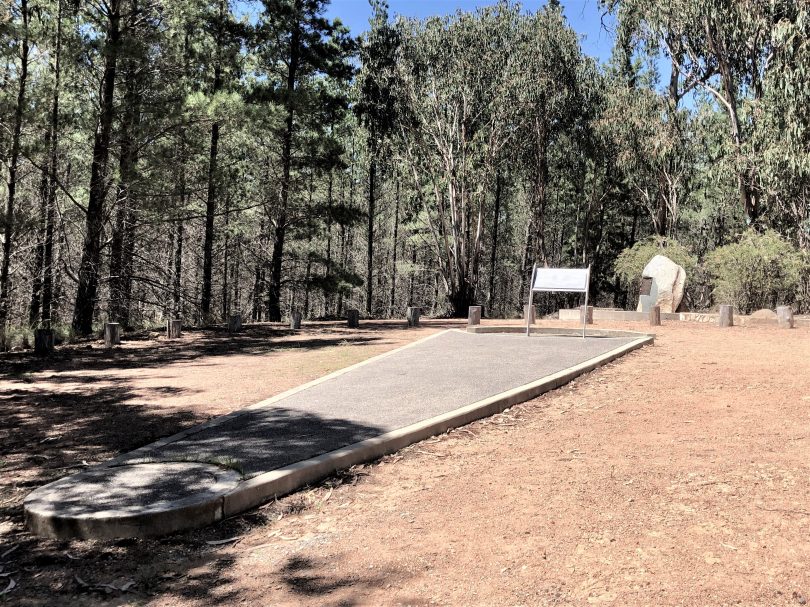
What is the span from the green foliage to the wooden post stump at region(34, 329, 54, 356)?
19151 millimetres

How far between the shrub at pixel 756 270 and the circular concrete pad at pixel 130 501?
17.2 metres

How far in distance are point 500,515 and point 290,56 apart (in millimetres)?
20501

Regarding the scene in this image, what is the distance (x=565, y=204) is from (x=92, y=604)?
133ft

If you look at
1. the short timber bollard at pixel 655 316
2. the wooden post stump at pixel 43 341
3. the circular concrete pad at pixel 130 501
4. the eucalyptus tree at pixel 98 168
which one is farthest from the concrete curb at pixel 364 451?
the eucalyptus tree at pixel 98 168

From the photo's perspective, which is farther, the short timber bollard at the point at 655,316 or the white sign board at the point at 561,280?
the short timber bollard at the point at 655,316

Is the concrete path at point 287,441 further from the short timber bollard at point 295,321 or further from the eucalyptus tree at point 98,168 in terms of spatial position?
the eucalyptus tree at point 98,168

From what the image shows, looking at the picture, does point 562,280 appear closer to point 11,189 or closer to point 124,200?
point 124,200

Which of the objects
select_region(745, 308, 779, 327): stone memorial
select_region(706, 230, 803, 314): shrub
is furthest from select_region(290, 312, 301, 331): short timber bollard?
select_region(706, 230, 803, 314): shrub

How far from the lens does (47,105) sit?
12.2 meters

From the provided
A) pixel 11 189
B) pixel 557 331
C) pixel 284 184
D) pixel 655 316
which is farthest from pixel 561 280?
pixel 11 189

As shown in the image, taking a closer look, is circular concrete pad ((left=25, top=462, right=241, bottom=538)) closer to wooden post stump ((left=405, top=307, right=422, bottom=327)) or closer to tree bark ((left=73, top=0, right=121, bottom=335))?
tree bark ((left=73, top=0, right=121, bottom=335))

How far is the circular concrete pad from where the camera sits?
3.53 m

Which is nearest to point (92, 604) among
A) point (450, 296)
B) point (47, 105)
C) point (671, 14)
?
point (47, 105)

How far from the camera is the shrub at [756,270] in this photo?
16.9 metres
